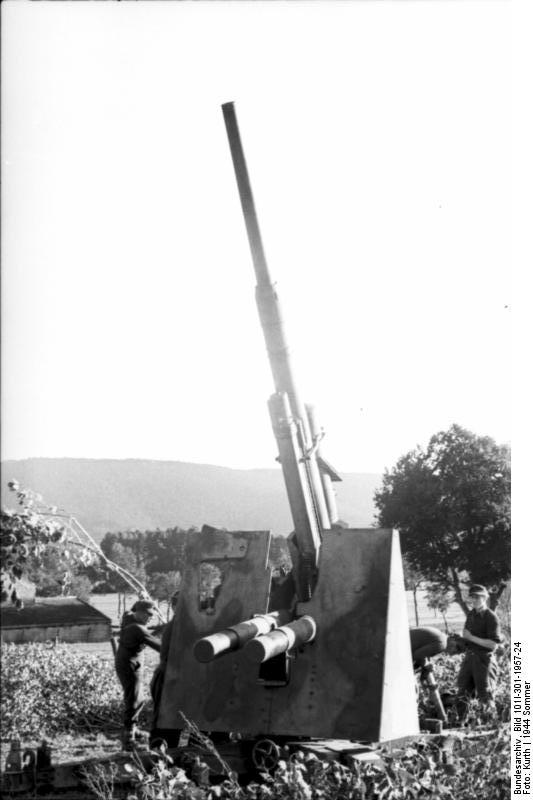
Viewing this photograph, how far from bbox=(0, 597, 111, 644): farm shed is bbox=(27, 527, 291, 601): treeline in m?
0.11

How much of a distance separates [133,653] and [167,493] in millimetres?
2000

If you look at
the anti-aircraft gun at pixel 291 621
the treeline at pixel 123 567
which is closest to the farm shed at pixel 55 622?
the treeline at pixel 123 567

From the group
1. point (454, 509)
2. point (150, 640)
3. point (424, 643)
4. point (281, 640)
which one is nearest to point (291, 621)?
point (281, 640)

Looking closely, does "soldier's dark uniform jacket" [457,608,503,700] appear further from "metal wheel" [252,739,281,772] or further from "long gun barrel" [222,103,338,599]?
"metal wheel" [252,739,281,772]

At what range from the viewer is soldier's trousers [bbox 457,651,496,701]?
645cm

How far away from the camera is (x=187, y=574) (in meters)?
5.34

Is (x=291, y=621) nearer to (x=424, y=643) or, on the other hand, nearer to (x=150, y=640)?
(x=424, y=643)

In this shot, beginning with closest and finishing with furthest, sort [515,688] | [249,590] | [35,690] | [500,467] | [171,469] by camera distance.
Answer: [515,688]
[249,590]
[500,467]
[35,690]
[171,469]

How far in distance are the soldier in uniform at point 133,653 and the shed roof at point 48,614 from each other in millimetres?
1469

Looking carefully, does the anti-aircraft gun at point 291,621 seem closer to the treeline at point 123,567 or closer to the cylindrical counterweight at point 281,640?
the cylindrical counterweight at point 281,640

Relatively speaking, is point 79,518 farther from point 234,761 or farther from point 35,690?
point 234,761

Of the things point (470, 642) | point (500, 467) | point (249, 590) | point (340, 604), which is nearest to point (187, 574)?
point (249, 590)

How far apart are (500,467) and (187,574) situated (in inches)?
116

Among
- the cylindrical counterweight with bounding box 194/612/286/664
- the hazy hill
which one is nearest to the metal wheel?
the cylindrical counterweight with bounding box 194/612/286/664
